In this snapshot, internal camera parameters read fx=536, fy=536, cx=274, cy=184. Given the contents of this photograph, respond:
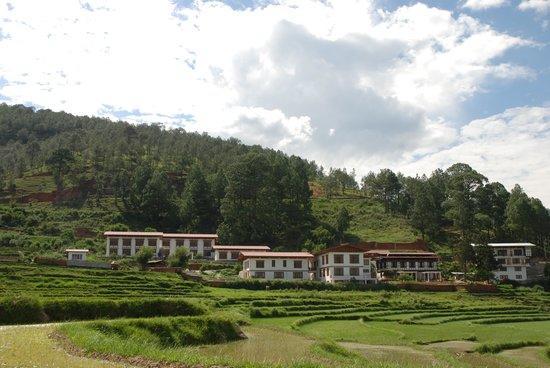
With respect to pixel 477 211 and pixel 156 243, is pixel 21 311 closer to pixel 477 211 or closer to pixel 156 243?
pixel 156 243

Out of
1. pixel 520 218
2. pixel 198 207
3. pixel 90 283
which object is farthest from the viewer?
pixel 198 207

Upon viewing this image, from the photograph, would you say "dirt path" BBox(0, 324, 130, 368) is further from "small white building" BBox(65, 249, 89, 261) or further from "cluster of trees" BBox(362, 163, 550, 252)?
"cluster of trees" BBox(362, 163, 550, 252)

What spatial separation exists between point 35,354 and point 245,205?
74679mm

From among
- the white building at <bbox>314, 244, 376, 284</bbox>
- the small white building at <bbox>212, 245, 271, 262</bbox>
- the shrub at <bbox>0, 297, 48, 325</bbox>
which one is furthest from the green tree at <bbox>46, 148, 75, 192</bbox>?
the shrub at <bbox>0, 297, 48, 325</bbox>

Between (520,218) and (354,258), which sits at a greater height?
(520,218)

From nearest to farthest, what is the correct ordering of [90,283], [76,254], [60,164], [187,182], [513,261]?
[90,283] < [76,254] < [513,261] < [187,182] < [60,164]

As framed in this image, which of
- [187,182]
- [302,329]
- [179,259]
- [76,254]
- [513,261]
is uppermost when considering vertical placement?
[187,182]

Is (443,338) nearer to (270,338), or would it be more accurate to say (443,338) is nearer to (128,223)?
(270,338)

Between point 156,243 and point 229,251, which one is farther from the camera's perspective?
point 156,243

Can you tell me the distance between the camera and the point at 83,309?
31.8m

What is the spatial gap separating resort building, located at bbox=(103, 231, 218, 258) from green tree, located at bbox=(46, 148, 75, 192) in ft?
111

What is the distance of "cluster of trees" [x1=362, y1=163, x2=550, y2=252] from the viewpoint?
8919cm

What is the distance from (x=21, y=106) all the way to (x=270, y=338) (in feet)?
646

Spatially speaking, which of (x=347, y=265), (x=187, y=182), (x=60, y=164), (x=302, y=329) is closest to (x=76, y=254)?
(x=347, y=265)
